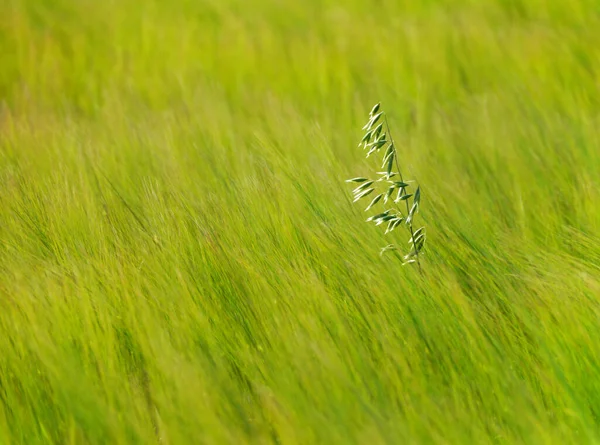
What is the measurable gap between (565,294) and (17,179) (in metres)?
1.17

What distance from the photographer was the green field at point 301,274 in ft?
3.93

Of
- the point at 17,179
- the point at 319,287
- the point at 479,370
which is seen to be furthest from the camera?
the point at 17,179

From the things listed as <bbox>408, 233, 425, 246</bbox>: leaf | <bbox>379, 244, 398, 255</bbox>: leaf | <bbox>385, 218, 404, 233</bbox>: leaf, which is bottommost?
<bbox>408, 233, 425, 246</bbox>: leaf

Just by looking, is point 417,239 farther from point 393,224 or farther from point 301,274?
point 301,274

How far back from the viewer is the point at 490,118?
240cm

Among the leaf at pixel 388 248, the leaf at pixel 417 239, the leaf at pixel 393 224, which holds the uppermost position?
the leaf at pixel 393 224

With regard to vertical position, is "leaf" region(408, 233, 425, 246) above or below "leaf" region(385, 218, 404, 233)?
below

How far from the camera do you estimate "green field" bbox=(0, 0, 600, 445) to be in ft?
3.93

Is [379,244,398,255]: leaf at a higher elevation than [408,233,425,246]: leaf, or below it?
higher

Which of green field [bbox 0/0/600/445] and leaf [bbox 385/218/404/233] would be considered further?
leaf [bbox 385/218/404/233]

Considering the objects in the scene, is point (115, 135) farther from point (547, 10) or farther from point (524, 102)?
point (547, 10)

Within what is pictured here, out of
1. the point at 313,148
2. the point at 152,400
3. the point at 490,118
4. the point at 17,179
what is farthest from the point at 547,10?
the point at 152,400

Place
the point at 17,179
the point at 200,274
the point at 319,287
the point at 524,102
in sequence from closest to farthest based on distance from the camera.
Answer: the point at 319,287
the point at 200,274
the point at 17,179
the point at 524,102

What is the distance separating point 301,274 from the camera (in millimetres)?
1441
